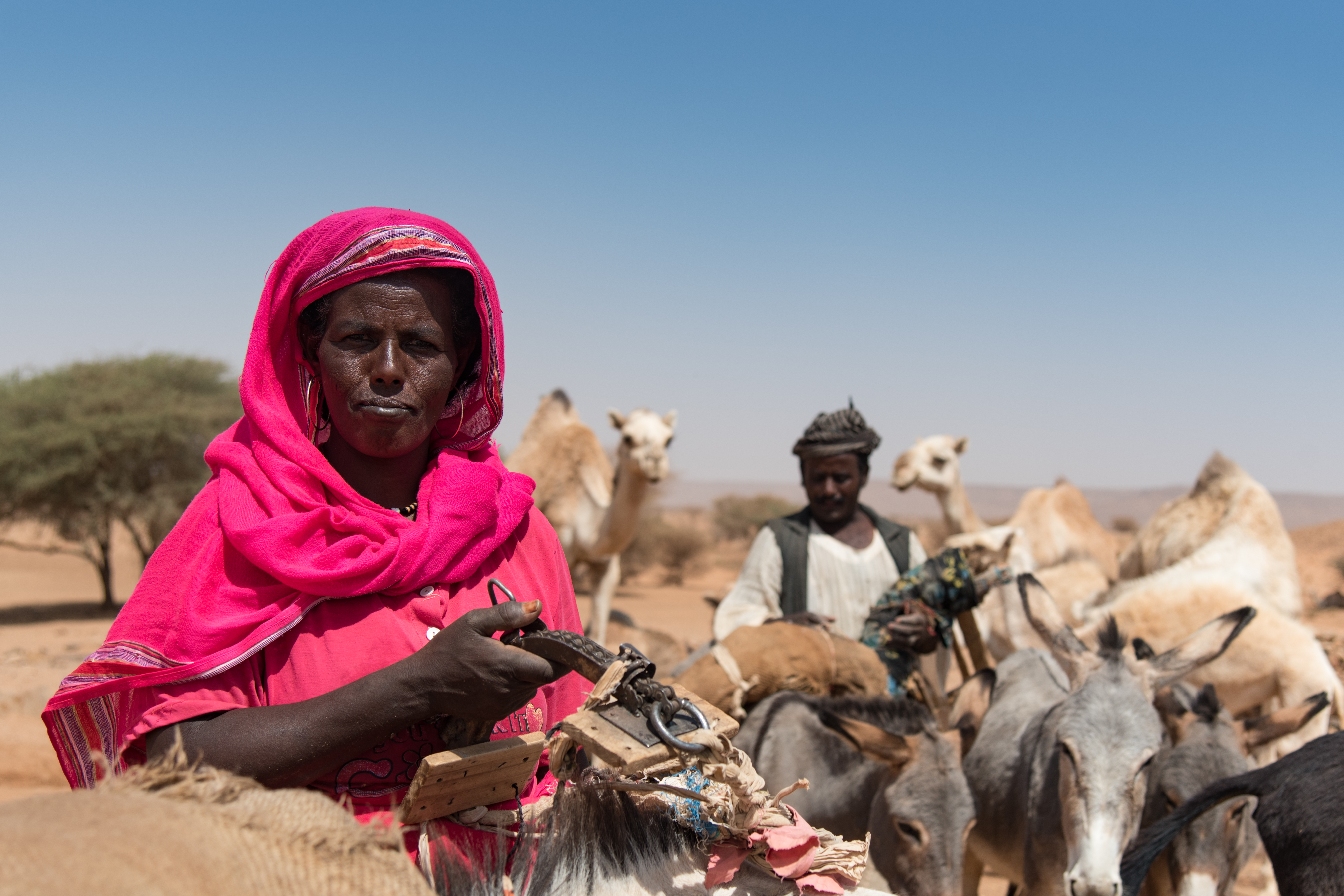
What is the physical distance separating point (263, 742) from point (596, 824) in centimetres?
51

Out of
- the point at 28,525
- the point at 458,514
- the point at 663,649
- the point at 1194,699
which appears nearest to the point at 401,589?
the point at 458,514

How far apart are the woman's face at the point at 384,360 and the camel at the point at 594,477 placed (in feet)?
30.4

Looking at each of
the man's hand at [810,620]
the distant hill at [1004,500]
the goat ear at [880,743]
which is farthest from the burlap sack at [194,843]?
the distant hill at [1004,500]

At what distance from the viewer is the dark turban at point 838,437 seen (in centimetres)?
521

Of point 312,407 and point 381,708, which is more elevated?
point 312,407

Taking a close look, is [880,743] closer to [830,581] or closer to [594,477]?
[830,581]

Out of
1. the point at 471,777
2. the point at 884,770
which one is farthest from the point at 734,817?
the point at 884,770

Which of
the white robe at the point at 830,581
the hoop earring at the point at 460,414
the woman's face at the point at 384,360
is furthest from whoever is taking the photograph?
the white robe at the point at 830,581

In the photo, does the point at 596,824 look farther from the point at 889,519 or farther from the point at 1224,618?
the point at 889,519

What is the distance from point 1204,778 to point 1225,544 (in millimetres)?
4805

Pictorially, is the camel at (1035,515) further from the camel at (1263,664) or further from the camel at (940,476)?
the camel at (1263,664)

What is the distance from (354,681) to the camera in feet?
4.94

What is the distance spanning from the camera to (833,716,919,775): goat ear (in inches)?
131

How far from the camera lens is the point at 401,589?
1629 mm
